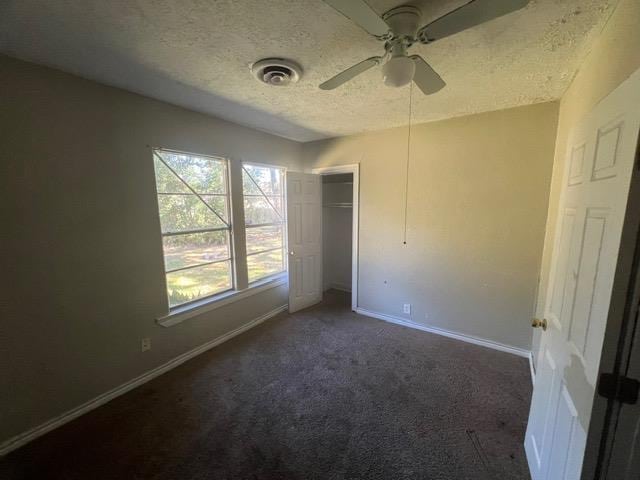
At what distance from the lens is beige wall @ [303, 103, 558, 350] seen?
236 cm

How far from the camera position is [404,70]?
1167 millimetres

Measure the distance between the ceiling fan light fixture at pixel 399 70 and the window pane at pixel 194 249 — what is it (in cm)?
224

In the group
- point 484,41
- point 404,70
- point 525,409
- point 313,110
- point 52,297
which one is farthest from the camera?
point 313,110

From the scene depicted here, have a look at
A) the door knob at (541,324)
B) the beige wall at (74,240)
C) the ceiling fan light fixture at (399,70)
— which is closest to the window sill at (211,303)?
the beige wall at (74,240)

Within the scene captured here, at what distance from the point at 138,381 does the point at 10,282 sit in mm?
1190

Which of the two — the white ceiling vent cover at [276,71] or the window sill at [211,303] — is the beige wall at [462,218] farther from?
the white ceiling vent cover at [276,71]

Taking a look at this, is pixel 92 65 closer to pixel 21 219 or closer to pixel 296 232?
pixel 21 219

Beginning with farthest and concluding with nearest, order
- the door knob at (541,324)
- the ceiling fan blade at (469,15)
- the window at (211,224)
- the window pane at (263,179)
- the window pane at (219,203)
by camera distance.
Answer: the window pane at (263,179) < the window pane at (219,203) < the window at (211,224) < the door knob at (541,324) < the ceiling fan blade at (469,15)

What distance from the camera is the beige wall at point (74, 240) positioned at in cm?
156

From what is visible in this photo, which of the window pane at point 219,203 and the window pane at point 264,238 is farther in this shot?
the window pane at point 264,238

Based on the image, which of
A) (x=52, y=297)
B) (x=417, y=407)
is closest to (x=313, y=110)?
(x=52, y=297)

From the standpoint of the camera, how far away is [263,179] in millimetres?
3367

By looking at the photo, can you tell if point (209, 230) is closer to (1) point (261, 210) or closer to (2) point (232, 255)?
(2) point (232, 255)

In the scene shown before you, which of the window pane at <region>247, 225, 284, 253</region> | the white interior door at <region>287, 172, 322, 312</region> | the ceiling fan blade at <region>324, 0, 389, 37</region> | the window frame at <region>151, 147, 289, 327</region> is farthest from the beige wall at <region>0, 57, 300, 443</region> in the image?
Result: the ceiling fan blade at <region>324, 0, 389, 37</region>
